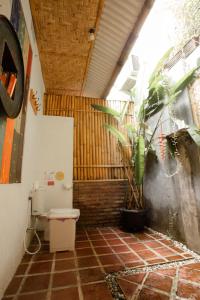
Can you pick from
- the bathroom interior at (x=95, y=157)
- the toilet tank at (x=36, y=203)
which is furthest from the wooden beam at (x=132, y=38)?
the toilet tank at (x=36, y=203)

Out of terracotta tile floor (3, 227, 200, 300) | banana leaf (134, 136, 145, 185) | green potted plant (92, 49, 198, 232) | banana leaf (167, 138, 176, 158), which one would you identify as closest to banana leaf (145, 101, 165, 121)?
green potted plant (92, 49, 198, 232)

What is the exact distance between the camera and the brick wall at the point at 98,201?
3.76 m

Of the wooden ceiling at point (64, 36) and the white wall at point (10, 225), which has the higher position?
the wooden ceiling at point (64, 36)

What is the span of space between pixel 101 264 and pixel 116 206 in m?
1.83

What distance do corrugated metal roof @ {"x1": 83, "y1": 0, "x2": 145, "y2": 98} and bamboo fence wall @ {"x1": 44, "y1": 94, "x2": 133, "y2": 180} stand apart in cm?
72

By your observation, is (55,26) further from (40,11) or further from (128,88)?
(128,88)

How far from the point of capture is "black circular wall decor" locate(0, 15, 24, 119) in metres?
1.26

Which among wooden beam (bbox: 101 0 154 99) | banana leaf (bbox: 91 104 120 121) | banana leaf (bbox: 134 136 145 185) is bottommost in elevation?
banana leaf (bbox: 134 136 145 185)

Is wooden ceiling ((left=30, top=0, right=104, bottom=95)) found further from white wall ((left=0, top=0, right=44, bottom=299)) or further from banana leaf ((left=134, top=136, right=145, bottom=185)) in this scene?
banana leaf ((left=134, top=136, right=145, bottom=185))

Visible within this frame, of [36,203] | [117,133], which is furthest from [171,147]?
[36,203]

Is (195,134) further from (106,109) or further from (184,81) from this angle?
(106,109)

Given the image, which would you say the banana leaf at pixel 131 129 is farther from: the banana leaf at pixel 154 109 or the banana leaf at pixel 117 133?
the banana leaf at pixel 154 109

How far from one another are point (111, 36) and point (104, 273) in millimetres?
3268

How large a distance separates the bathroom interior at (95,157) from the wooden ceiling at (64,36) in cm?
2
